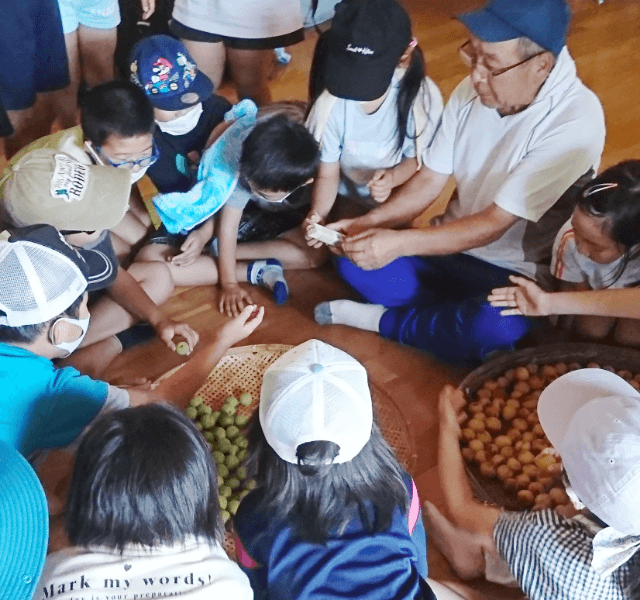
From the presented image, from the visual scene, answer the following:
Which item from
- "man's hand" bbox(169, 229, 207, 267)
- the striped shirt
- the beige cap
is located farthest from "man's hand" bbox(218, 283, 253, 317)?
the striped shirt

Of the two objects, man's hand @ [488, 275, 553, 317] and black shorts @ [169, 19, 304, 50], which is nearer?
man's hand @ [488, 275, 553, 317]

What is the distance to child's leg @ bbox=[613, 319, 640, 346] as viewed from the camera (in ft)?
5.14

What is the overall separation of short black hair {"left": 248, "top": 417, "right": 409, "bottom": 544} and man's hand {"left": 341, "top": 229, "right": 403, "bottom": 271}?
2.25 ft

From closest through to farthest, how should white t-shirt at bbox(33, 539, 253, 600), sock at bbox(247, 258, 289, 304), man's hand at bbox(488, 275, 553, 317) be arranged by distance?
1. white t-shirt at bbox(33, 539, 253, 600)
2. man's hand at bbox(488, 275, 553, 317)
3. sock at bbox(247, 258, 289, 304)

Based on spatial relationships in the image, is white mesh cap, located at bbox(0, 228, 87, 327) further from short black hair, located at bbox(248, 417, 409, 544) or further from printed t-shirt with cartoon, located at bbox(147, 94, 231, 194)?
printed t-shirt with cartoon, located at bbox(147, 94, 231, 194)

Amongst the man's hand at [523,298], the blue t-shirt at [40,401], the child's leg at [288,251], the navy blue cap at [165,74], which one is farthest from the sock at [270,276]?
the blue t-shirt at [40,401]

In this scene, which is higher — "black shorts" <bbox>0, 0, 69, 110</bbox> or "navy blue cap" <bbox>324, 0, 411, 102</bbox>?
"navy blue cap" <bbox>324, 0, 411, 102</bbox>

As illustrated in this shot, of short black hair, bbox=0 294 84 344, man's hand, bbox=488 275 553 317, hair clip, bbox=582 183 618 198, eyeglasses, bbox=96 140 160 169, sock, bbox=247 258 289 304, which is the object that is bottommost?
sock, bbox=247 258 289 304

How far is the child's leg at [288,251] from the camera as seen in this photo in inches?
74.8

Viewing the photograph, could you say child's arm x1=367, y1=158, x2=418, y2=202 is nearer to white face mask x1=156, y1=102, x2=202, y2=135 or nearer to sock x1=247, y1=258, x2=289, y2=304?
sock x1=247, y1=258, x2=289, y2=304

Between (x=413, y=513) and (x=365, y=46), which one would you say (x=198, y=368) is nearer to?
(x=413, y=513)

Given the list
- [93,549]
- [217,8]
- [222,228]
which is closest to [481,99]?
[222,228]

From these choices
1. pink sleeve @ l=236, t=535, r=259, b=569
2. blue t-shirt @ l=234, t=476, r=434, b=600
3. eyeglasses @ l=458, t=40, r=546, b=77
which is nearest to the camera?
blue t-shirt @ l=234, t=476, r=434, b=600

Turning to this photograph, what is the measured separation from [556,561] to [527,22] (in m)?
0.99
